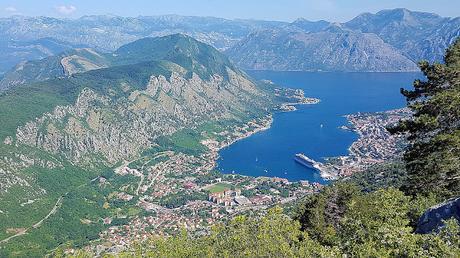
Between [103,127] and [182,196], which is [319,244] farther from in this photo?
[103,127]

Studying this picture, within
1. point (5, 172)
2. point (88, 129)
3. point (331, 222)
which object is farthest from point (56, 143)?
point (331, 222)

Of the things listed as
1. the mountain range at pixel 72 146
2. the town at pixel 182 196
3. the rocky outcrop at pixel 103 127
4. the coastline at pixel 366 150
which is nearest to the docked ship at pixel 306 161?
the coastline at pixel 366 150

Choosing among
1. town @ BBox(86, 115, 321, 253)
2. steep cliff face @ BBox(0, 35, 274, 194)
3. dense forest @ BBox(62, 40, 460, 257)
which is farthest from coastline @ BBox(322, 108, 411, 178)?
dense forest @ BBox(62, 40, 460, 257)

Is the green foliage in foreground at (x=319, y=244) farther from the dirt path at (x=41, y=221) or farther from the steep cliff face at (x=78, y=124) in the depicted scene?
the steep cliff face at (x=78, y=124)

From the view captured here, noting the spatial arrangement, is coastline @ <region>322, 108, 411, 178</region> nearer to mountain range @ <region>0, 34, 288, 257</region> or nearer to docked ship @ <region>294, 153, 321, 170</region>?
docked ship @ <region>294, 153, 321, 170</region>

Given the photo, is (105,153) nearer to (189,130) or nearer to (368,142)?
(189,130)

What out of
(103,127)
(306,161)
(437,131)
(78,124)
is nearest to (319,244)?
(437,131)
